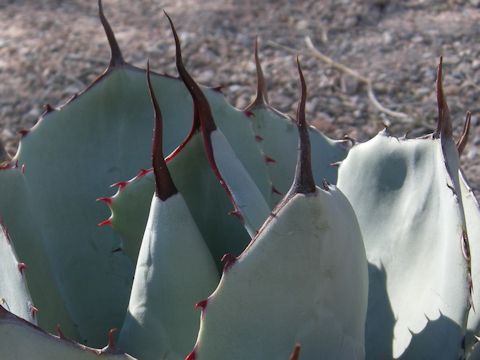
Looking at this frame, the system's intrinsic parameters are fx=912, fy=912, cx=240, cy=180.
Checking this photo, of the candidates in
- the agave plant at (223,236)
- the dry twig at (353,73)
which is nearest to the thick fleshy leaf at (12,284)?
the agave plant at (223,236)

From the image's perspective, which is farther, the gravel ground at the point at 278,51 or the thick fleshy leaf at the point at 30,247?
the gravel ground at the point at 278,51

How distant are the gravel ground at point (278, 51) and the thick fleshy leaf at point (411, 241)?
4.04 feet

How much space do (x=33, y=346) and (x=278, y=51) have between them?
81.1 inches

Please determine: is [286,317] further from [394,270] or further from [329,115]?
[329,115]

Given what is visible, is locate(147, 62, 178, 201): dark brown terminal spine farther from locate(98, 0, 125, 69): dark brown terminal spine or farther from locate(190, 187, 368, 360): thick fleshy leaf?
locate(98, 0, 125, 69): dark brown terminal spine

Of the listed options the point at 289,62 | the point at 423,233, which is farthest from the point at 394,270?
the point at 289,62

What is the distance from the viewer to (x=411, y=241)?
3.33 ft

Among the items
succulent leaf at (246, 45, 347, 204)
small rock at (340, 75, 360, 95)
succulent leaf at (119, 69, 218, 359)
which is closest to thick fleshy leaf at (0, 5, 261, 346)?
succulent leaf at (246, 45, 347, 204)

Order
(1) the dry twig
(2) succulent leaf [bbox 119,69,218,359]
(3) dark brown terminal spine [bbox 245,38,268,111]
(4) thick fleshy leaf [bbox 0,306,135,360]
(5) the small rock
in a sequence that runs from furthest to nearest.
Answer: (5) the small rock → (1) the dry twig → (3) dark brown terminal spine [bbox 245,38,268,111] → (2) succulent leaf [bbox 119,69,218,359] → (4) thick fleshy leaf [bbox 0,306,135,360]

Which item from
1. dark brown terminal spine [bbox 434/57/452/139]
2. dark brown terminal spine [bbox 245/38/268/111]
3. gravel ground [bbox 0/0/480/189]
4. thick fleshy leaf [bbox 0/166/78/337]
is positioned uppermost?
dark brown terminal spine [bbox 434/57/452/139]

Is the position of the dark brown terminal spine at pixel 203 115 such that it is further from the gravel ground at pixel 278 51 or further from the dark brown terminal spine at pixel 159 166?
the gravel ground at pixel 278 51

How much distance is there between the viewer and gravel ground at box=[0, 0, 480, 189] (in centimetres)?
246

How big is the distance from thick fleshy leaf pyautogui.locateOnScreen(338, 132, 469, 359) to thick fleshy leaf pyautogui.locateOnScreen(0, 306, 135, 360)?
0.34 m

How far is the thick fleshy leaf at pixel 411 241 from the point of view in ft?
3.03
